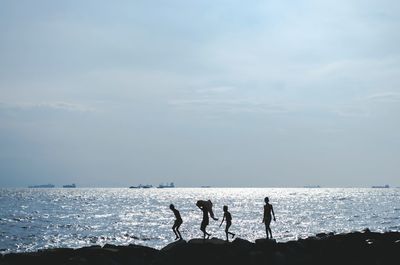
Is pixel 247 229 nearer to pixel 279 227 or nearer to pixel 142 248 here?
pixel 279 227

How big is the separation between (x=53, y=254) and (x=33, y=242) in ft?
74.5

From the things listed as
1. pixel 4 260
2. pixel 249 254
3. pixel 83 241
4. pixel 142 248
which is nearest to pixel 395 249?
pixel 249 254

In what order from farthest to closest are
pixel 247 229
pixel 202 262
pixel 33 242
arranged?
1. pixel 247 229
2. pixel 33 242
3. pixel 202 262

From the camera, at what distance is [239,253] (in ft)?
67.1

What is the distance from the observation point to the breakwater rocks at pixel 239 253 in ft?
66.3

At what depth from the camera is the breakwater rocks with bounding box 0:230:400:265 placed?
20.2m

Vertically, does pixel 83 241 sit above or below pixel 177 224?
below

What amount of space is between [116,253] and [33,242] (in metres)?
25.1

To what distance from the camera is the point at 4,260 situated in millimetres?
23297

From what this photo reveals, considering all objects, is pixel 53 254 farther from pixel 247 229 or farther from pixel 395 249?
pixel 247 229

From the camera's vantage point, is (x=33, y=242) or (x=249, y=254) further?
(x=33, y=242)

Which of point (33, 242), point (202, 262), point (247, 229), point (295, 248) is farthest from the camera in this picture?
point (247, 229)

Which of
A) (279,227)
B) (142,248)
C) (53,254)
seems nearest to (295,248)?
(142,248)

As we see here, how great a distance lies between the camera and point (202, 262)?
20.0 metres
